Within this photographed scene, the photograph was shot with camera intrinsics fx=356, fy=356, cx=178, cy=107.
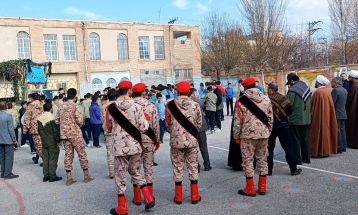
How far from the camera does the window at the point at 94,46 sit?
107ft

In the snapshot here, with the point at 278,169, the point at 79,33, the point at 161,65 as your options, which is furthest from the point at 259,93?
the point at 161,65

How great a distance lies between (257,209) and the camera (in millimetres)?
5270

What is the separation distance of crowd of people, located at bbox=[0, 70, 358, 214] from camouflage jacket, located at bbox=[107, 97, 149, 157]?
0.05 ft

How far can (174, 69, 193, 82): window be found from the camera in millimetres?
37750

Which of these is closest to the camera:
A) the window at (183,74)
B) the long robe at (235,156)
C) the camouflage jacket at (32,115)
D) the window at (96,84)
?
the long robe at (235,156)

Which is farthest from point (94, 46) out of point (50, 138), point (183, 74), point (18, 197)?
point (18, 197)

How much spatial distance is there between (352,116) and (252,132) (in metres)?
4.63

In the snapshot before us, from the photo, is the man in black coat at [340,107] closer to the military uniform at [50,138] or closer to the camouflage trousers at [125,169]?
the camouflage trousers at [125,169]

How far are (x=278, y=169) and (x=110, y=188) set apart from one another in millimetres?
3477

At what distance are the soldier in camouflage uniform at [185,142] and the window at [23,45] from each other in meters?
27.2

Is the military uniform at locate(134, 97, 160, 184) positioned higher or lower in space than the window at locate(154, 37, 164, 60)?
lower

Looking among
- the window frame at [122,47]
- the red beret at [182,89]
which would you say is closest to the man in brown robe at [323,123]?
the red beret at [182,89]

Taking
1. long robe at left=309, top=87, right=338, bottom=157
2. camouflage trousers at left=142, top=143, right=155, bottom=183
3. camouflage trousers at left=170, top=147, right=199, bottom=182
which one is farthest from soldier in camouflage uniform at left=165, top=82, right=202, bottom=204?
long robe at left=309, top=87, right=338, bottom=157

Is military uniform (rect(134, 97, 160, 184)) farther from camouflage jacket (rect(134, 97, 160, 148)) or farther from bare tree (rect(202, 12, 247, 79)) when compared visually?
bare tree (rect(202, 12, 247, 79))
